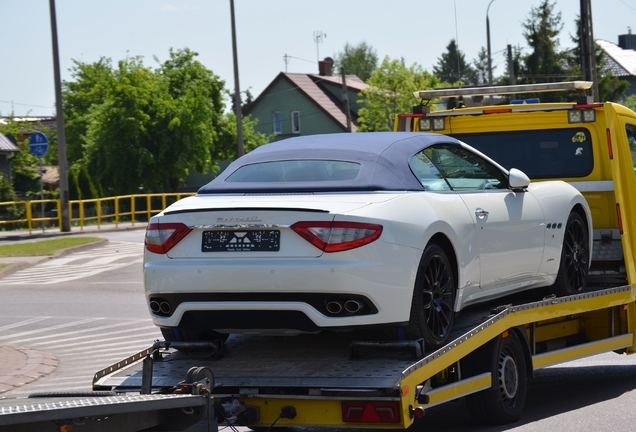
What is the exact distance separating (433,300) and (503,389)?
1.11m

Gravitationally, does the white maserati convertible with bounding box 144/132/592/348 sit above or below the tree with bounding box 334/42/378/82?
below

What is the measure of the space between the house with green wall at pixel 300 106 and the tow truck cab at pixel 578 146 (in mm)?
63962

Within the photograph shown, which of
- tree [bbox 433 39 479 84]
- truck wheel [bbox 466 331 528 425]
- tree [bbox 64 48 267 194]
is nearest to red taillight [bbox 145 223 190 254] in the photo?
truck wheel [bbox 466 331 528 425]

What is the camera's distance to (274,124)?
77.6 meters

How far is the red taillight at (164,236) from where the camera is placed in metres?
5.99

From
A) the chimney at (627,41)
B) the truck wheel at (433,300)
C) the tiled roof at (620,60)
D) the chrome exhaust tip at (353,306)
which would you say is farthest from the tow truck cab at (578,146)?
the chimney at (627,41)

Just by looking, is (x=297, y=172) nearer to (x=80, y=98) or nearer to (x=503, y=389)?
(x=503, y=389)

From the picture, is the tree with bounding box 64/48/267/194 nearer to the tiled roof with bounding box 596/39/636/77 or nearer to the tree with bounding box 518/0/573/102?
the tree with bounding box 518/0/573/102

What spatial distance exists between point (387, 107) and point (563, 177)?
63553 millimetres

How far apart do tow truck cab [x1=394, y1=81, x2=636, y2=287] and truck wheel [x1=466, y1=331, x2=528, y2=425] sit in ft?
A: 7.37

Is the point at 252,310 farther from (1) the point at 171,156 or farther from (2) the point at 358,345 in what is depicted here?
(1) the point at 171,156

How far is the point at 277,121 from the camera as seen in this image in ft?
254

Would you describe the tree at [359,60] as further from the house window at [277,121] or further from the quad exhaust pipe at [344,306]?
the quad exhaust pipe at [344,306]

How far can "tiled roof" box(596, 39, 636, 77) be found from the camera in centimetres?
9488
